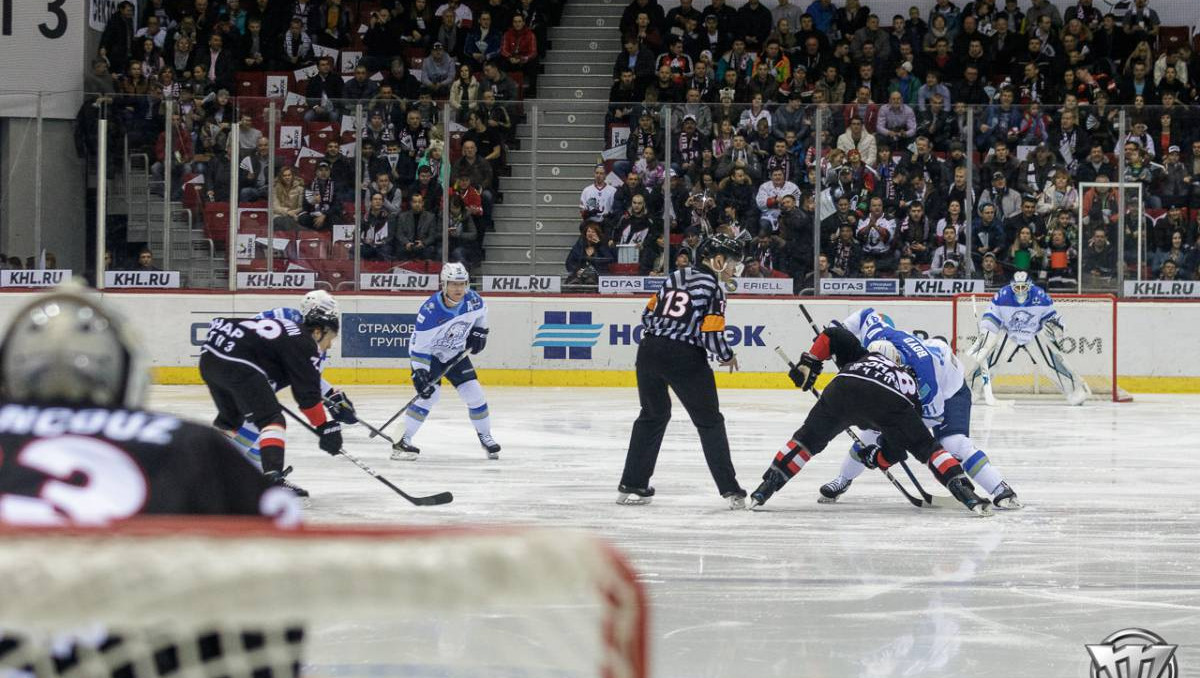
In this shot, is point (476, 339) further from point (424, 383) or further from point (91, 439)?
point (91, 439)

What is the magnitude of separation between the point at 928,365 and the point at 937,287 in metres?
6.83

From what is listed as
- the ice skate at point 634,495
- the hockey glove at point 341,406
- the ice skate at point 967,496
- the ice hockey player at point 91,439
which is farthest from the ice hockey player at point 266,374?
the ice hockey player at point 91,439

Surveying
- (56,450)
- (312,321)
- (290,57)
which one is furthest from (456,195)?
(56,450)

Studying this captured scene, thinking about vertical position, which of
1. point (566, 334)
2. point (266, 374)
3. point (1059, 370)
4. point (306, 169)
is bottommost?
point (1059, 370)

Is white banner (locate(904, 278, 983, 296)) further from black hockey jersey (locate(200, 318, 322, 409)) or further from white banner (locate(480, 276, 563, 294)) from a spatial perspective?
black hockey jersey (locate(200, 318, 322, 409))

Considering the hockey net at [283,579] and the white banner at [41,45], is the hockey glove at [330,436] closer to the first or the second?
the hockey net at [283,579]

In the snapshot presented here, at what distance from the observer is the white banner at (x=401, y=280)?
13.6 metres

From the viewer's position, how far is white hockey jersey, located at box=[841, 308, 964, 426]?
6.95 metres

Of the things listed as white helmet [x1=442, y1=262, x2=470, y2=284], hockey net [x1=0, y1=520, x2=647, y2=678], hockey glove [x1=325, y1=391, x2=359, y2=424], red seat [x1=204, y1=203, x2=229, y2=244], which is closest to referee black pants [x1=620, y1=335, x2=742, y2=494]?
hockey glove [x1=325, y1=391, x2=359, y2=424]

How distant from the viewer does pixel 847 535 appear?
6520mm

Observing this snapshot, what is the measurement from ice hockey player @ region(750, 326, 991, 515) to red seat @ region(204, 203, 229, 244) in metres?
7.56

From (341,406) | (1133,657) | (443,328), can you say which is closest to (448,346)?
(443,328)

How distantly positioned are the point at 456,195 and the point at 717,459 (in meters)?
7.01

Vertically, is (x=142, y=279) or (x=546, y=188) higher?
(x=546, y=188)
